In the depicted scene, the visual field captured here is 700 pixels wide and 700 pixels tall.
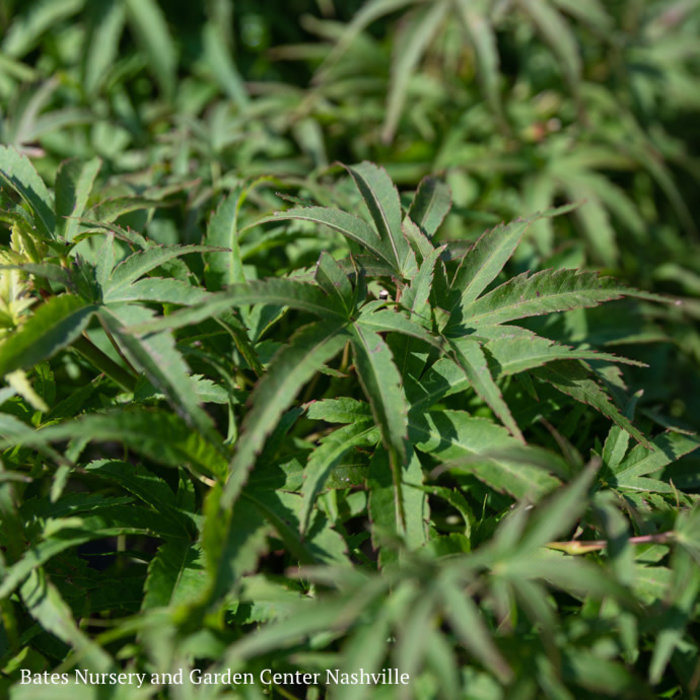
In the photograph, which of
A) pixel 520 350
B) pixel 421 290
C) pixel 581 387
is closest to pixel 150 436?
pixel 421 290

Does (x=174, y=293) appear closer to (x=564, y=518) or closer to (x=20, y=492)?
(x=20, y=492)

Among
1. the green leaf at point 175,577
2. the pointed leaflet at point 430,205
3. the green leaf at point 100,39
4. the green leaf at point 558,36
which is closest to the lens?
the green leaf at point 175,577

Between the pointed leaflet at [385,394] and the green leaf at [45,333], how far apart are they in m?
0.37

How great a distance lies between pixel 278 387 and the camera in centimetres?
82

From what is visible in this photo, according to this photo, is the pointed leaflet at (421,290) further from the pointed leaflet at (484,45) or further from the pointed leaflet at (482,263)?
the pointed leaflet at (484,45)

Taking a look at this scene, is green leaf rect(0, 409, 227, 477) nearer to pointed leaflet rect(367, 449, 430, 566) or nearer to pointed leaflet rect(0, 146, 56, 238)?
pointed leaflet rect(367, 449, 430, 566)

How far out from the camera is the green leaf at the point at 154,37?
205 cm

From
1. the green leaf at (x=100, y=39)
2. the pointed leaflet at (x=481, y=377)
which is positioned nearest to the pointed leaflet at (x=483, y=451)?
the pointed leaflet at (x=481, y=377)

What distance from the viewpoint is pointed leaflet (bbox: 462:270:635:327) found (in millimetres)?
1007

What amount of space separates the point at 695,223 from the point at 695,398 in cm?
100

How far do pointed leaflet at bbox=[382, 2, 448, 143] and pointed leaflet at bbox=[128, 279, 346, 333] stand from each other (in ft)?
3.64

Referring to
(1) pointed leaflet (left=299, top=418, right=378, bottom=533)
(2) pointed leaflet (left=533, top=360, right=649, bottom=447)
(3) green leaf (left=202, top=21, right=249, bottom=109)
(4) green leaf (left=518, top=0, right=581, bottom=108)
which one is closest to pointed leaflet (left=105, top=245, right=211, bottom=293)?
(1) pointed leaflet (left=299, top=418, right=378, bottom=533)

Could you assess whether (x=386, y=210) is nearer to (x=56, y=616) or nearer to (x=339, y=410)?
(x=339, y=410)

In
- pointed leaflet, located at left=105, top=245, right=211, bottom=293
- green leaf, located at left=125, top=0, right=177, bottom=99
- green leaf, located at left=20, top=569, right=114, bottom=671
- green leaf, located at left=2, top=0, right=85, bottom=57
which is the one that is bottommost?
green leaf, located at left=20, top=569, right=114, bottom=671
